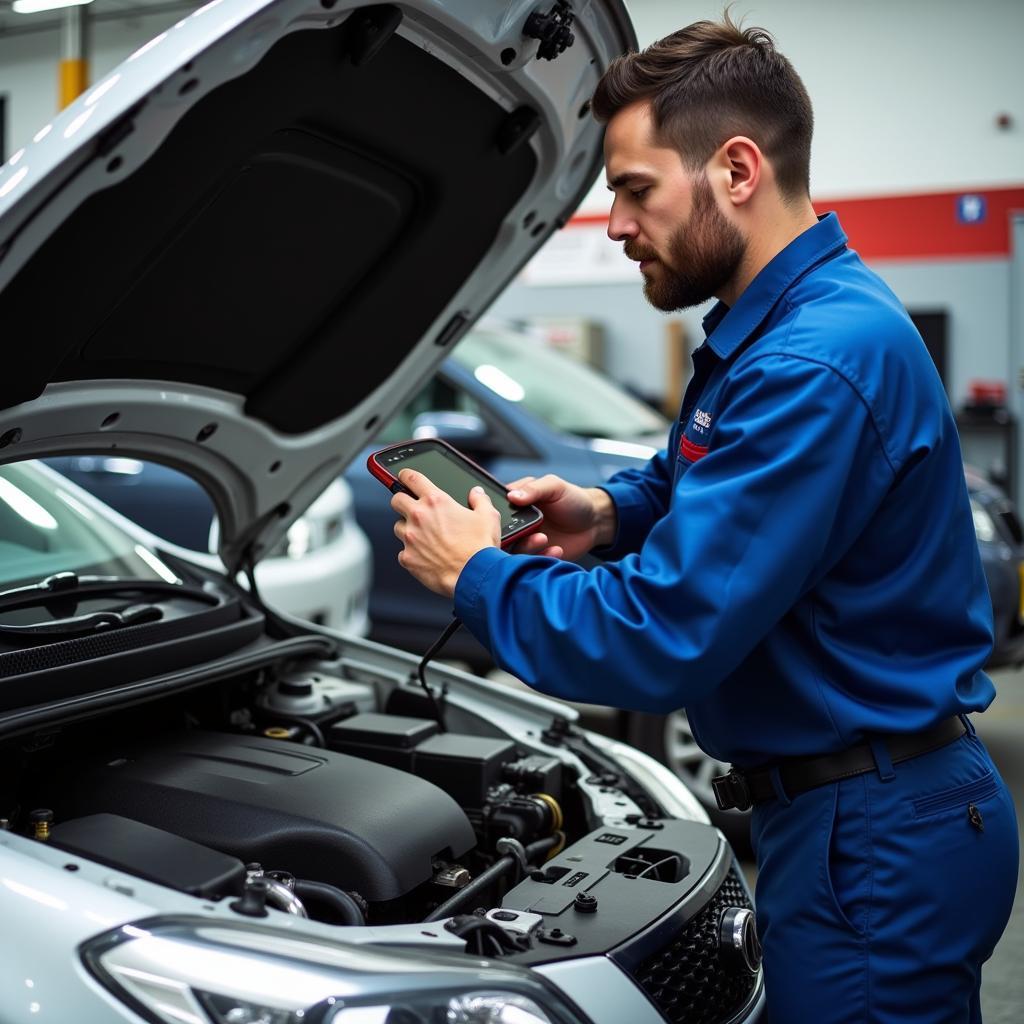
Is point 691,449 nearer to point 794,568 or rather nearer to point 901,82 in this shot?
point 794,568

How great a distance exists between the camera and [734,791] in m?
1.70

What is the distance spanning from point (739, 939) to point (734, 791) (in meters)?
0.25

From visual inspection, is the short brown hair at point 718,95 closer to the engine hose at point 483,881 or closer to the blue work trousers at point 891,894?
the blue work trousers at point 891,894

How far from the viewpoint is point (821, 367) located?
1.44 m

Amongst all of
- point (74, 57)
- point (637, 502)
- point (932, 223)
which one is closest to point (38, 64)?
point (74, 57)

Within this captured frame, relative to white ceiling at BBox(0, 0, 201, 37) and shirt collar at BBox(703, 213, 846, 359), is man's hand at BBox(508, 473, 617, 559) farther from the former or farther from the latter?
white ceiling at BBox(0, 0, 201, 37)

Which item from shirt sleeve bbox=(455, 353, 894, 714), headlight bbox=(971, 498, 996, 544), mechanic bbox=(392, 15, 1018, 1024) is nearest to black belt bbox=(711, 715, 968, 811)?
mechanic bbox=(392, 15, 1018, 1024)

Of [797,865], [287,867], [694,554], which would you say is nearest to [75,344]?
[287,867]

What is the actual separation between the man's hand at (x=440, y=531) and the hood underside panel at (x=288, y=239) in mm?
560

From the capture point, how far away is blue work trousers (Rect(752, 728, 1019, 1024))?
1543 mm

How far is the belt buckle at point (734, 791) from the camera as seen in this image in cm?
169

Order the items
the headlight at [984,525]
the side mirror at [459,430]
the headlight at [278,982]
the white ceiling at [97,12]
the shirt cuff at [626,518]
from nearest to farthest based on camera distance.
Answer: the headlight at [278,982]
the shirt cuff at [626,518]
the headlight at [984,525]
the side mirror at [459,430]
the white ceiling at [97,12]

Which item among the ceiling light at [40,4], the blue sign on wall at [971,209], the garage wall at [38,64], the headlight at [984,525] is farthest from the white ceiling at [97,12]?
the headlight at [984,525]

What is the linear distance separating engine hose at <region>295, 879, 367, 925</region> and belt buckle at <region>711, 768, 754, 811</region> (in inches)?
20.4
